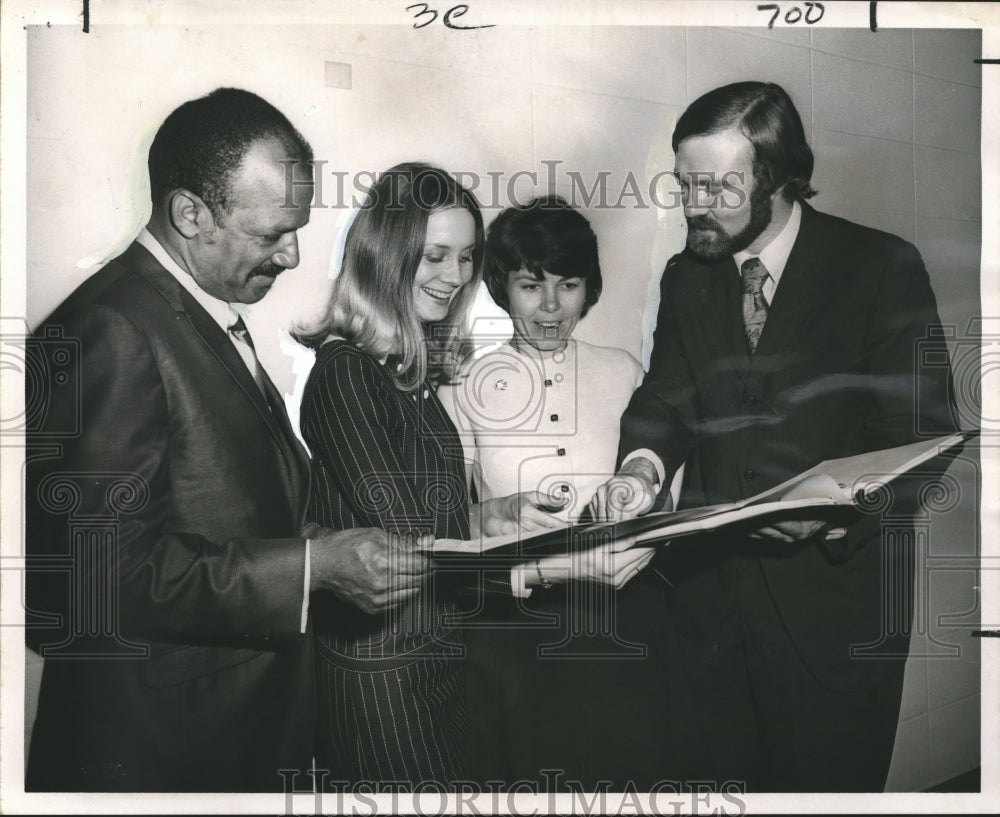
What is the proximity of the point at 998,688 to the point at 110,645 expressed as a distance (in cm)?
198

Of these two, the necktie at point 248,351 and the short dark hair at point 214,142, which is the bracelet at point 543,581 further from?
the short dark hair at point 214,142

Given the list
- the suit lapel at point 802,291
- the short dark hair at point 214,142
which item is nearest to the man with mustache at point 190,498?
the short dark hair at point 214,142

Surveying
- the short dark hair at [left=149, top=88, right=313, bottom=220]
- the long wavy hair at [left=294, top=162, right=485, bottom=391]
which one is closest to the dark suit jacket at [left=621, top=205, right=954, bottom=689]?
the long wavy hair at [left=294, top=162, right=485, bottom=391]

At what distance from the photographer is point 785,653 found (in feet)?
6.90

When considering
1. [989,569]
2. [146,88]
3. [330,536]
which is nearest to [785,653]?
[989,569]

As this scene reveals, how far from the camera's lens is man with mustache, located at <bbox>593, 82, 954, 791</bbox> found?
208cm

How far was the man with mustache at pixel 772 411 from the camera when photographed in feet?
6.84

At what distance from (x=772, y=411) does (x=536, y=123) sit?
811mm

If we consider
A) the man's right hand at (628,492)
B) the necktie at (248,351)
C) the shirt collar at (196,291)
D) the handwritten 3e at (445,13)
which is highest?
the handwritten 3e at (445,13)

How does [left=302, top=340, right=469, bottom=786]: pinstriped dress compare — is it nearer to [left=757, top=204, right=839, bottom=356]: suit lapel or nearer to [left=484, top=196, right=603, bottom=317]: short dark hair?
[left=484, top=196, right=603, bottom=317]: short dark hair

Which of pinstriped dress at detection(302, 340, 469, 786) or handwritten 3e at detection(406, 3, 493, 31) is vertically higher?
handwritten 3e at detection(406, 3, 493, 31)

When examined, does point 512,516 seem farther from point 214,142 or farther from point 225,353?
point 214,142

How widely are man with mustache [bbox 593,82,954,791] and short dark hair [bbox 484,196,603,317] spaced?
189 millimetres

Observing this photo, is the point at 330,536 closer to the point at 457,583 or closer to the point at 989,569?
the point at 457,583
